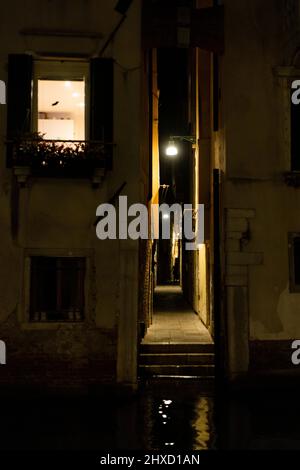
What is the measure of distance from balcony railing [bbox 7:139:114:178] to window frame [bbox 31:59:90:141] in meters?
0.58

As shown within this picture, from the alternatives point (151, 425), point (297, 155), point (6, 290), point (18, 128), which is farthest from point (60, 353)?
point (297, 155)

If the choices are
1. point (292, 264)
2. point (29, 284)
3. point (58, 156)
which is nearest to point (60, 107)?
point (58, 156)

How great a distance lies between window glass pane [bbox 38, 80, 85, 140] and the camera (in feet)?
34.7

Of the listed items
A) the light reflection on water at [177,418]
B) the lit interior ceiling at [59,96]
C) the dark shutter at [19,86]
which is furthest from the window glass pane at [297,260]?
the dark shutter at [19,86]

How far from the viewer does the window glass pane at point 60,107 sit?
10.6 meters

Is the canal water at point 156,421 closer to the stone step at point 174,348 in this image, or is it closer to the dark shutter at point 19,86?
the stone step at point 174,348

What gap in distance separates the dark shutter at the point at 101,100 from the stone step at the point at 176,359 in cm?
441

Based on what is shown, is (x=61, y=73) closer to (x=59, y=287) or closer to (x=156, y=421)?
(x=59, y=287)

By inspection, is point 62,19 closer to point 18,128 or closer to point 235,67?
point 18,128

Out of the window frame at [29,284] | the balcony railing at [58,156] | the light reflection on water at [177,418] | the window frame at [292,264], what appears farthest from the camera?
the window frame at [292,264]

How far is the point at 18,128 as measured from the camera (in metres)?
10.1

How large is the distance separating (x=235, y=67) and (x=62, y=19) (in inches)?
148

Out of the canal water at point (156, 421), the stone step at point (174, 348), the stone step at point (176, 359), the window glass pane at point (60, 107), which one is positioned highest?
the window glass pane at point (60, 107)

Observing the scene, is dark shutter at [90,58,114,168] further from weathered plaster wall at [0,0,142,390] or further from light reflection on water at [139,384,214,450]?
light reflection on water at [139,384,214,450]
